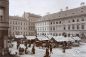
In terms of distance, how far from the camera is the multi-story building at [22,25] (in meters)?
85.3

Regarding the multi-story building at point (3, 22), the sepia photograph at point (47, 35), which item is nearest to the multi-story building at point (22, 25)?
the sepia photograph at point (47, 35)

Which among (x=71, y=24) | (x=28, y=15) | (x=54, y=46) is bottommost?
(x=54, y=46)

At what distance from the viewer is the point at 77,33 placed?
60.3 meters

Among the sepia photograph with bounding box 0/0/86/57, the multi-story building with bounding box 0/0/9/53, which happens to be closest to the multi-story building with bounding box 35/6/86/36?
the sepia photograph with bounding box 0/0/86/57

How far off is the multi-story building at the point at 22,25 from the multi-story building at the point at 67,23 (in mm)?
11796

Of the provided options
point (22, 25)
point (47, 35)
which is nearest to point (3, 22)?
point (47, 35)

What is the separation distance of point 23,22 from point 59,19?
27.7 metres

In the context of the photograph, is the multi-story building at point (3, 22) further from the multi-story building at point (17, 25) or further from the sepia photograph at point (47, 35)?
the multi-story building at point (17, 25)

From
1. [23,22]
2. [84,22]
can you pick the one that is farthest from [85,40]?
[23,22]

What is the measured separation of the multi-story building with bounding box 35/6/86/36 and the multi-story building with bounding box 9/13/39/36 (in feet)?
38.7

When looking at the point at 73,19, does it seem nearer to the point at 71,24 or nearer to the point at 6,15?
the point at 71,24

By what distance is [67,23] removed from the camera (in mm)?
65500

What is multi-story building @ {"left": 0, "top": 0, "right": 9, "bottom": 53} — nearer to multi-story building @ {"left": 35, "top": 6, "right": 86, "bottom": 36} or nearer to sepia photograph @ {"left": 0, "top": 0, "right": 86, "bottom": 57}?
sepia photograph @ {"left": 0, "top": 0, "right": 86, "bottom": 57}

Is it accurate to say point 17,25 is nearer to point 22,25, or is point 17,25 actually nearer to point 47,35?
point 22,25
